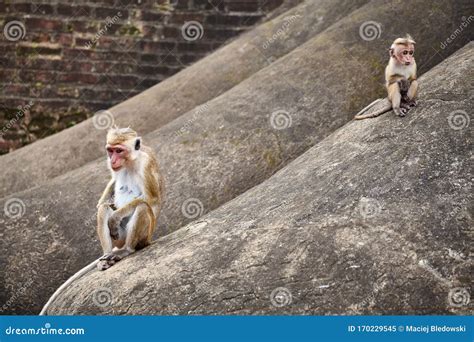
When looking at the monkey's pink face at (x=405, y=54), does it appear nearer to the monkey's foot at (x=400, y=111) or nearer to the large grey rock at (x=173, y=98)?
the monkey's foot at (x=400, y=111)

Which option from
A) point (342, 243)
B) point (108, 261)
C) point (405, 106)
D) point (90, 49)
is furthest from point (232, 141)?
point (90, 49)

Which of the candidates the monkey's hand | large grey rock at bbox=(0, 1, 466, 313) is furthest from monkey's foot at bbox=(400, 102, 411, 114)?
the monkey's hand

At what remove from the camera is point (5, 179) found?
879 cm

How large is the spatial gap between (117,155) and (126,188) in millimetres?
305

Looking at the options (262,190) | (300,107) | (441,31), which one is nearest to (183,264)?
(262,190)

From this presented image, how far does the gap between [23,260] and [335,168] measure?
9.20ft

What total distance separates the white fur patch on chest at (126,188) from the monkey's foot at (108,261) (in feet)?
1.14

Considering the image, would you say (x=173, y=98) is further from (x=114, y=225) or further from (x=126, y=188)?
(x=114, y=225)

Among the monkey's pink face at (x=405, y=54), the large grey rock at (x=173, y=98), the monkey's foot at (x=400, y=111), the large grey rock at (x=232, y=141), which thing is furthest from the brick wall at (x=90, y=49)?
the monkey's foot at (x=400, y=111)

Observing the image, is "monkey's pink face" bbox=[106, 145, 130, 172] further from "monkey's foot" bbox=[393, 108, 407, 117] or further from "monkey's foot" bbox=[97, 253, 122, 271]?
"monkey's foot" bbox=[393, 108, 407, 117]

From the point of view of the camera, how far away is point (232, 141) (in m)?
7.43

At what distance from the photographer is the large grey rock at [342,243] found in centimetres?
466

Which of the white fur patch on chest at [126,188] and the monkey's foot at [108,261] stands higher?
the white fur patch on chest at [126,188]

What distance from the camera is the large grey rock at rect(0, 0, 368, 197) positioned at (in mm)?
8891
